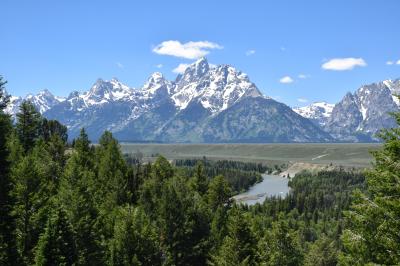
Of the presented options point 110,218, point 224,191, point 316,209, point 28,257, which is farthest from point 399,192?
point 316,209

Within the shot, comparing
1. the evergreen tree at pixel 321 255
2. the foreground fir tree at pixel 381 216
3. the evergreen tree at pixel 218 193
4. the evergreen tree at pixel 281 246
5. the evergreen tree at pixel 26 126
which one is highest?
the evergreen tree at pixel 26 126

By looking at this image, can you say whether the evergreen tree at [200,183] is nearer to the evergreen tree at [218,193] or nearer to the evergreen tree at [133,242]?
the evergreen tree at [218,193]

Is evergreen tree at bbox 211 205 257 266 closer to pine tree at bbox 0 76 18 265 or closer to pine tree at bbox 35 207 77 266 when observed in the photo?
pine tree at bbox 35 207 77 266

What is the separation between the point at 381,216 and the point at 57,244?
77.2 ft

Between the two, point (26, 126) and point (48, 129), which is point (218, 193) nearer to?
point (26, 126)

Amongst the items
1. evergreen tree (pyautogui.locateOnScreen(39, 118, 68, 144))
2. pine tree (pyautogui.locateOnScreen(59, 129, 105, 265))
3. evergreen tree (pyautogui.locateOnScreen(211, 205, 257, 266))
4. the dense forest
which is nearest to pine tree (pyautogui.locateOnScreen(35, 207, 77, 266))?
the dense forest

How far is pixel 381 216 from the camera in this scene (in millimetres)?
20922

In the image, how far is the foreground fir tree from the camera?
20.2 meters

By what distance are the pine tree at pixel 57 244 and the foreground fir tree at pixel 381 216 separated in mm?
20849

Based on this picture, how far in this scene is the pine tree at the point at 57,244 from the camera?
32312 millimetres

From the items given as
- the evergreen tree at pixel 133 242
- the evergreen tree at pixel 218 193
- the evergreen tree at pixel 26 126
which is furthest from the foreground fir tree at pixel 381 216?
the evergreen tree at pixel 26 126

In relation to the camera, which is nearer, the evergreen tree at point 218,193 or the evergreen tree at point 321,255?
the evergreen tree at point 218,193

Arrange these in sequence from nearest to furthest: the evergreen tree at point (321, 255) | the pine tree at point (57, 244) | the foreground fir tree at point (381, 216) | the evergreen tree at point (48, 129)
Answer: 1. the foreground fir tree at point (381, 216)
2. the pine tree at point (57, 244)
3. the evergreen tree at point (321, 255)
4. the evergreen tree at point (48, 129)

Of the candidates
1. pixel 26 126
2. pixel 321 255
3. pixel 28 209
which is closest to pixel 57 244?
pixel 28 209
